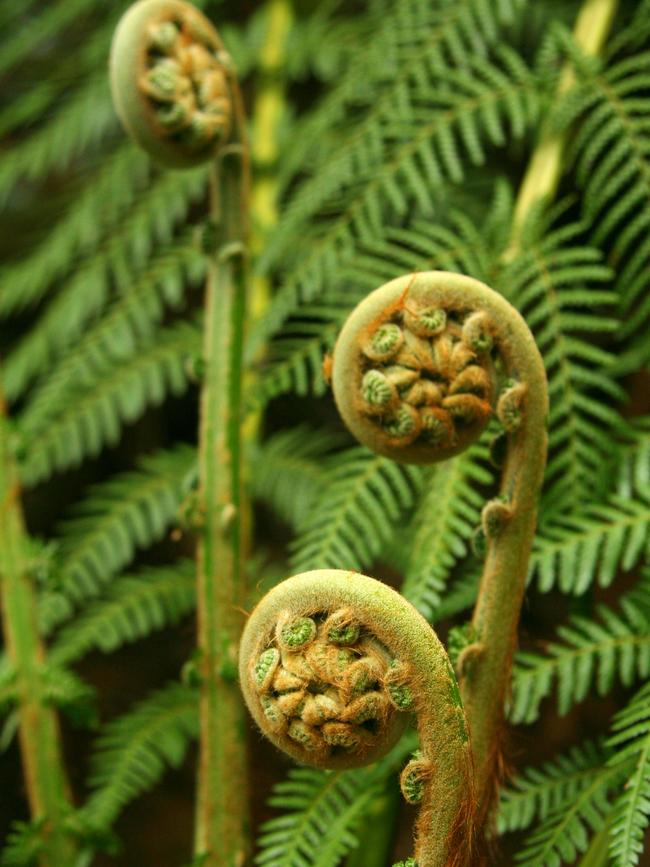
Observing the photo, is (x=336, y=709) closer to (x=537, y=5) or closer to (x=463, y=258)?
(x=463, y=258)

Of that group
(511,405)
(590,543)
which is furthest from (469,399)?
(590,543)

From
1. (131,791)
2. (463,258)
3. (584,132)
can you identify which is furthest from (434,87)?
(131,791)

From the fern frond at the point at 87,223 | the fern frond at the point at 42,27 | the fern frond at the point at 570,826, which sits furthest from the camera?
the fern frond at the point at 42,27

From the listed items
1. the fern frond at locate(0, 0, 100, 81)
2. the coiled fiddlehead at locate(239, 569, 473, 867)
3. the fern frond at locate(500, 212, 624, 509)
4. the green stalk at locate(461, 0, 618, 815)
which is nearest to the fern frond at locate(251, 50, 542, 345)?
the fern frond at locate(500, 212, 624, 509)

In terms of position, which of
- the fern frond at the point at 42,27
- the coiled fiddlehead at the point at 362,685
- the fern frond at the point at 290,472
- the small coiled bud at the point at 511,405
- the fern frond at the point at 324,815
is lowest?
the fern frond at the point at 324,815

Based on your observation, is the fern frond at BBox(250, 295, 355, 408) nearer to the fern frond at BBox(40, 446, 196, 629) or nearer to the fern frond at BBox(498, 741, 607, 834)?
the fern frond at BBox(40, 446, 196, 629)

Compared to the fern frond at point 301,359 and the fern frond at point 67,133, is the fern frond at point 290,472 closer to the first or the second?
the fern frond at point 301,359

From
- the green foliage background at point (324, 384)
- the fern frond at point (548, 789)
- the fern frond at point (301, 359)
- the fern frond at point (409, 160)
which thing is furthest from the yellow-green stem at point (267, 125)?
the fern frond at point (548, 789)

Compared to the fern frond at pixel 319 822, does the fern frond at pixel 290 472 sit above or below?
above

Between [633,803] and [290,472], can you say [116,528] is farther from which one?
[633,803]

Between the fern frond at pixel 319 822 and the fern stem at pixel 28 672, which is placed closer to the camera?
the fern frond at pixel 319 822
